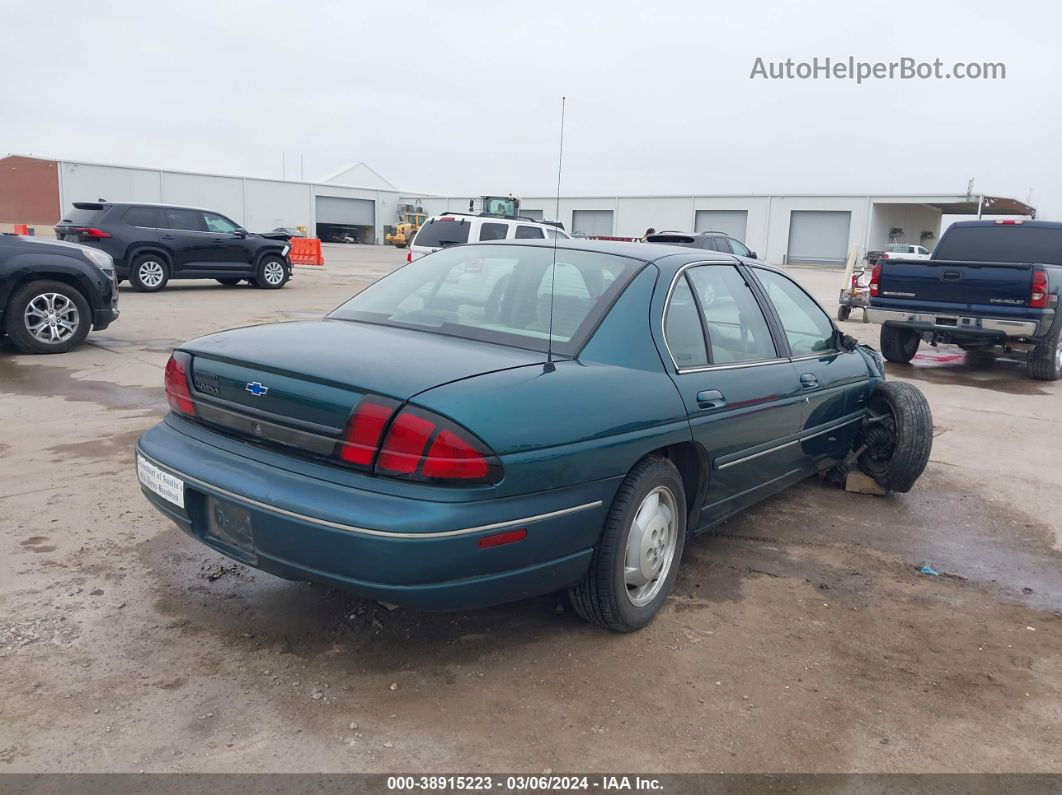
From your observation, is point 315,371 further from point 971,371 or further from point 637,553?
point 971,371

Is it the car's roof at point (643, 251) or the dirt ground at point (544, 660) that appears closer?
the dirt ground at point (544, 660)

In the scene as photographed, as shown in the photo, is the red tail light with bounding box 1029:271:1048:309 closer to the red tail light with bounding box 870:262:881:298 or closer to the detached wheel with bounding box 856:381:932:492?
the red tail light with bounding box 870:262:881:298

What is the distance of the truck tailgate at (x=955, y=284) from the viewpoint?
380 inches

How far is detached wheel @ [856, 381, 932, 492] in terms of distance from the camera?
16.4 ft

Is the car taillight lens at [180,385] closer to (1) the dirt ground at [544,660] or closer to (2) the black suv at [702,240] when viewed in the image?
(1) the dirt ground at [544,660]

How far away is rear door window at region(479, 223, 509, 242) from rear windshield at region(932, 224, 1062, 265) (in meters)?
7.22

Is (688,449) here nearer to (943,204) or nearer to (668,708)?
(668,708)

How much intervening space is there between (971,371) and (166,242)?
45.9 feet

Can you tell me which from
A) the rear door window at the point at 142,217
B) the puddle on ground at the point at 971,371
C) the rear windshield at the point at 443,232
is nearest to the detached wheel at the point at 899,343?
the puddle on ground at the point at 971,371

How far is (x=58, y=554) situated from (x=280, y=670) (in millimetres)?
1576

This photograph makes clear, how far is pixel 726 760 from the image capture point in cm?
261

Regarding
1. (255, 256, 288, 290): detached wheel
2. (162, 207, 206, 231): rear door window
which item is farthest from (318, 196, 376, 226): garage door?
(162, 207, 206, 231): rear door window

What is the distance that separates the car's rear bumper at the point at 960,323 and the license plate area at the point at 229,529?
932cm

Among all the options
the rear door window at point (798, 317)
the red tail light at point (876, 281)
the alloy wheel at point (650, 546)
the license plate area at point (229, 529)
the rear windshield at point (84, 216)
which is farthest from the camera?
the rear windshield at point (84, 216)
